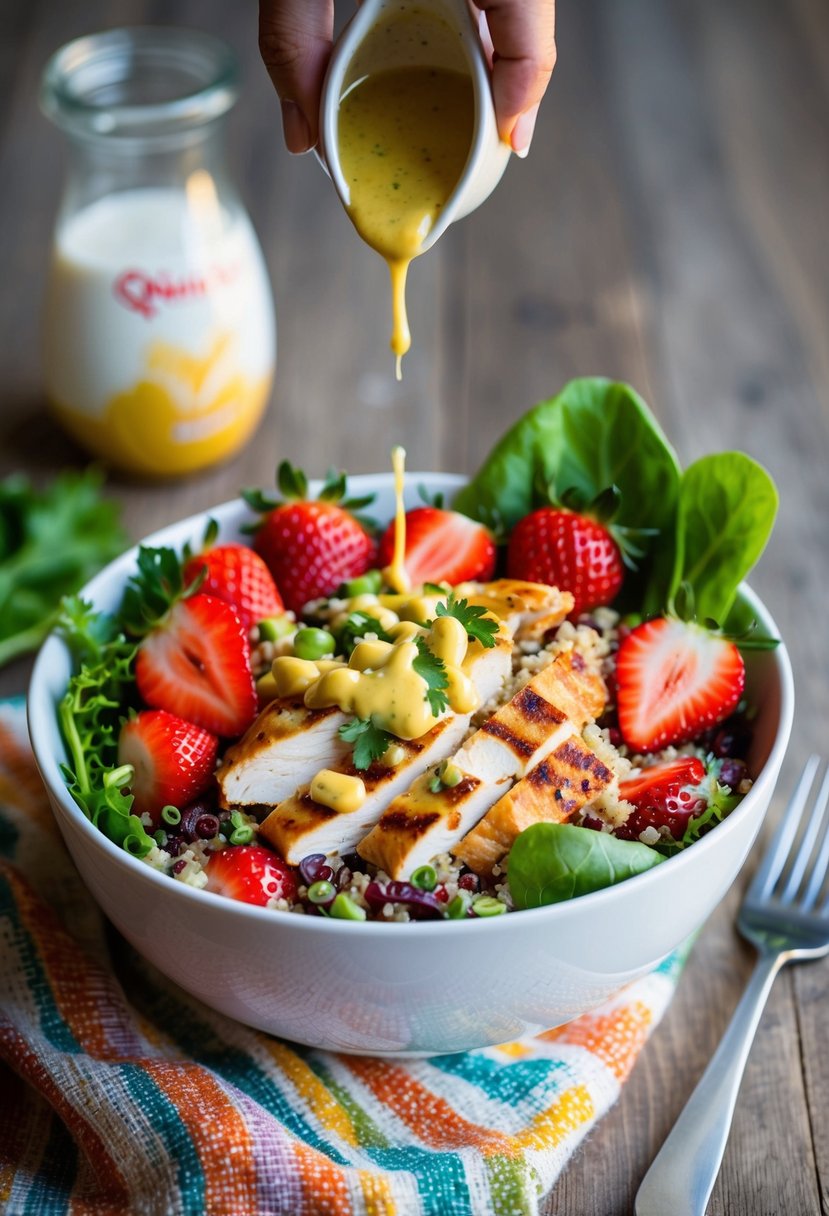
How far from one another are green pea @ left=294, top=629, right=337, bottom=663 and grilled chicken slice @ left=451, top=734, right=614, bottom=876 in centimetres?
45

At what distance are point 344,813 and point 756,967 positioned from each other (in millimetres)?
826

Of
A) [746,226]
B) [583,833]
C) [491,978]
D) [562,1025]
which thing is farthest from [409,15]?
[746,226]

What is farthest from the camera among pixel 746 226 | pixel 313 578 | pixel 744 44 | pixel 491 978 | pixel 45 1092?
pixel 744 44

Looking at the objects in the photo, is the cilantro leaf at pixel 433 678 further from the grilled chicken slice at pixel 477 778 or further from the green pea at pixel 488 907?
the green pea at pixel 488 907

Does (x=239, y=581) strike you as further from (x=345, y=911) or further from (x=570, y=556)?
(x=345, y=911)

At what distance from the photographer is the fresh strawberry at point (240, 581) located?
2.49m

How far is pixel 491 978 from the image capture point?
1.87 meters

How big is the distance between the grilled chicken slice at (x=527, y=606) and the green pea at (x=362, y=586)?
0.57 ft

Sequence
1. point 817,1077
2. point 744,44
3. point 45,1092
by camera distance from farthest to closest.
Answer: point 744,44 < point 817,1077 < point 45,1092

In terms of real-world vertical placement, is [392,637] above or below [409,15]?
below

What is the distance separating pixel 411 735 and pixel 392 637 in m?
0.24

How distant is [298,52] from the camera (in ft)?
6.93

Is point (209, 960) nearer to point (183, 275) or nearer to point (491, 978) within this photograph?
point (491, 978)

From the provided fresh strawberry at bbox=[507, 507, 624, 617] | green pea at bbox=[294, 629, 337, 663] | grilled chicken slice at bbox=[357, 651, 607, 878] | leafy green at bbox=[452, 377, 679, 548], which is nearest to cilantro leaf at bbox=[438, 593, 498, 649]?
grilled chicken slice at bbox=[357, 651, 607, 878]
